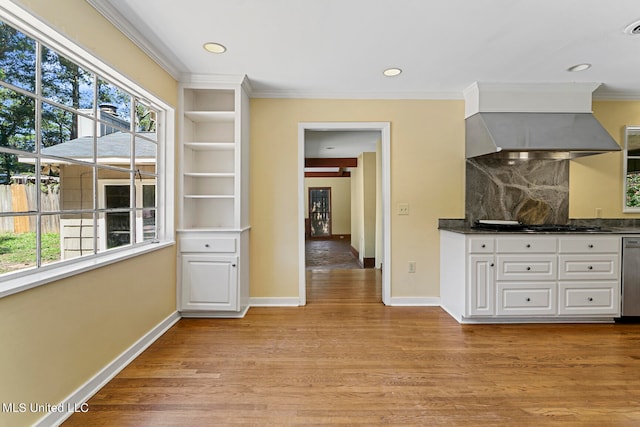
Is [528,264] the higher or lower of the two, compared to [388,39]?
lower

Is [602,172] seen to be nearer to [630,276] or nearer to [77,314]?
[630,276]

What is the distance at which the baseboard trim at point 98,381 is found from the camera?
60.1 inches

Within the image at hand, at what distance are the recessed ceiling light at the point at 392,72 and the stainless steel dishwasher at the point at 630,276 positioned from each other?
2.63m

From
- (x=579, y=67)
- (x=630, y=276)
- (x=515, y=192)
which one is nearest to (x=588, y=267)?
(x=630, y=276)

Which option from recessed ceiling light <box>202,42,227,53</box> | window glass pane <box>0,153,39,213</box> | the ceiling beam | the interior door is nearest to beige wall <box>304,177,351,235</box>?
the interior door

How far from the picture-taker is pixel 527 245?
2.80 metres

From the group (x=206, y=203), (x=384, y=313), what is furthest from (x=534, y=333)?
(x=206, y=203)

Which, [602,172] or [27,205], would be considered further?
[602,172]

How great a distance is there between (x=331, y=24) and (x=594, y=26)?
1832 mm

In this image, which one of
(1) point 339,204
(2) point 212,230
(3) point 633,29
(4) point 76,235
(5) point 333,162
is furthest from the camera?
(1) point 339,204

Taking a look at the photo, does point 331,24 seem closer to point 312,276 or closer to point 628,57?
point 628,57

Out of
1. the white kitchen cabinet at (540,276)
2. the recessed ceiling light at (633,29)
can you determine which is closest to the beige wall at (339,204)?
the white kitchen cabinet at (540,276)

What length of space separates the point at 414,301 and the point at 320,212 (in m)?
7.81

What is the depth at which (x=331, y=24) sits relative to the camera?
2.08 meters
